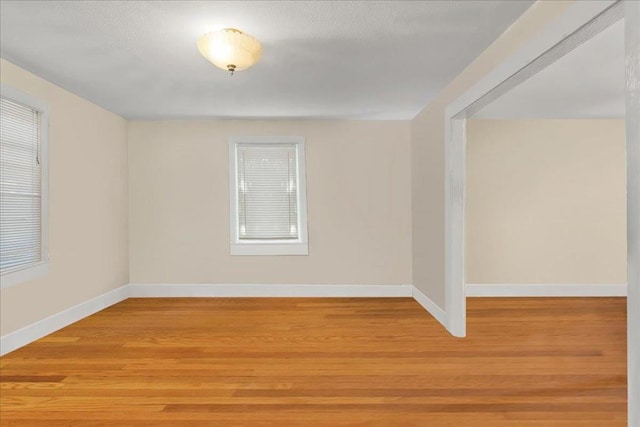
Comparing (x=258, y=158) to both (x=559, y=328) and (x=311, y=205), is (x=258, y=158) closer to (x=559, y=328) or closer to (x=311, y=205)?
(x=311, y=205)

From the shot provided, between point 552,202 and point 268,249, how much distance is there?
406 cm

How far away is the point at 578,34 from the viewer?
1704mm

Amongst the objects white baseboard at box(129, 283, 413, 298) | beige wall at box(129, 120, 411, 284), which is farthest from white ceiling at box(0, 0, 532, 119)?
white baseboard at box(129, 283, 413, 298)

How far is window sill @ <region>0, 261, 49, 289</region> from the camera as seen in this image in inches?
112

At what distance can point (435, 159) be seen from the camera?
3.71 metres

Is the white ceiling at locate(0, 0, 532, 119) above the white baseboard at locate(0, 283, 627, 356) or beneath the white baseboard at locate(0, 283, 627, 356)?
above

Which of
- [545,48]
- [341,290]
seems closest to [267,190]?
[341,290]

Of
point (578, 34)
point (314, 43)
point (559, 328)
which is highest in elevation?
point (314, 43)

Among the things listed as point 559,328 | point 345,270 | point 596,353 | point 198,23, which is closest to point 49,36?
point 198,23

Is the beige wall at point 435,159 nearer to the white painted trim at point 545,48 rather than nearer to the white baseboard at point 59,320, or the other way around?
the white painted trim at point 545,48

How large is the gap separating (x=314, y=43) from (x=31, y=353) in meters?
3.52

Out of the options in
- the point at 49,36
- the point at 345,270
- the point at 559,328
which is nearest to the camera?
the point at 49,36

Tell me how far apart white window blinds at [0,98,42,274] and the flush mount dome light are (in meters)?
2.04

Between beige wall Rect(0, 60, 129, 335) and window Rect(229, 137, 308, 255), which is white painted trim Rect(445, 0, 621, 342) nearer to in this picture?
window Rect(229, 137, 308, 255)
